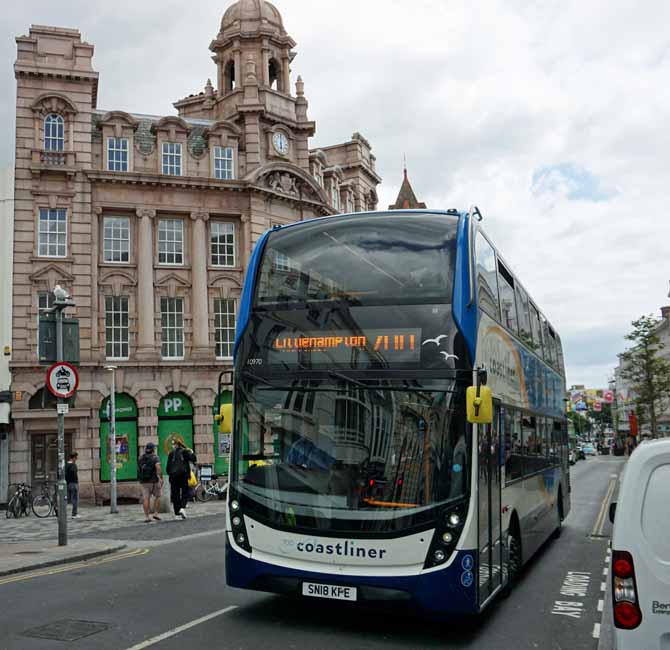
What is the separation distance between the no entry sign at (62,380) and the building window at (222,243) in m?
20.5

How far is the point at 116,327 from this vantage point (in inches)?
1289

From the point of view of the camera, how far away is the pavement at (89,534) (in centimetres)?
1292

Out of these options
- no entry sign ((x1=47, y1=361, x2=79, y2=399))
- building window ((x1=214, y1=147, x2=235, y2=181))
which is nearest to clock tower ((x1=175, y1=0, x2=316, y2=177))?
building window ((x1=214, y1=147, x2=235, y2=181))

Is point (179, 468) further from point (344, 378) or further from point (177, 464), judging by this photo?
point (344, 378)

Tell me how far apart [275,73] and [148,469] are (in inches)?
1031

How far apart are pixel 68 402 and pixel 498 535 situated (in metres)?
9.33

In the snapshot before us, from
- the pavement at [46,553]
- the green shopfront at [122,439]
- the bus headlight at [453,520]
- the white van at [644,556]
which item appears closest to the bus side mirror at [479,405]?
the bus headlight at [453,520]

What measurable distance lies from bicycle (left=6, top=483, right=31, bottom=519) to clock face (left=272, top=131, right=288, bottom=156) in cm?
1930

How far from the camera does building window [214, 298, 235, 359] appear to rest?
34344 mm

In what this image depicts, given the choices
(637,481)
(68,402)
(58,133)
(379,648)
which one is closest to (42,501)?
(68,402)

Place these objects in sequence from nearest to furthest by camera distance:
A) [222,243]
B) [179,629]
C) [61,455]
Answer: [179,629]
[61,455]
[222,243]

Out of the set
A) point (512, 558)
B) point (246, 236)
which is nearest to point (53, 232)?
point (246, 236)

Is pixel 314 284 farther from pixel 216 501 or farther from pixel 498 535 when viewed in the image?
pixel 216 501

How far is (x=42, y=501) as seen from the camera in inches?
964
